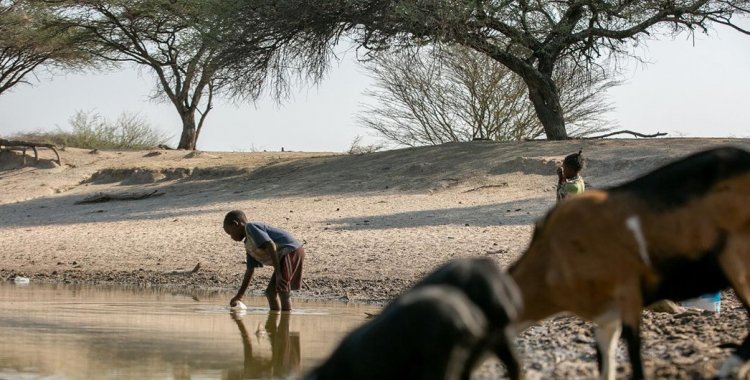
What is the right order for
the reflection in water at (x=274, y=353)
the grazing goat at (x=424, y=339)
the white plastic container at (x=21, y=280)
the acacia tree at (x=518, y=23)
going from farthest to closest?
the acacia tree at (x=518, y=23), the white plastic container at (x=21, y=280), the reflection in water at (x=274, y=353), the grazing goat at (x=424, y=339)

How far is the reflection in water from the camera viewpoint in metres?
7.71

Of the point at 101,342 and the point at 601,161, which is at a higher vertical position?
the point at 601,161

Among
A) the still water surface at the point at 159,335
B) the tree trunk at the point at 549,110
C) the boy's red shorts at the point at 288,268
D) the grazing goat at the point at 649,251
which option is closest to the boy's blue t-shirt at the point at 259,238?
the boy's red shorts at the point at 288,268

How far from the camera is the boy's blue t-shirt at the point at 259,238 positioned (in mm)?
10914

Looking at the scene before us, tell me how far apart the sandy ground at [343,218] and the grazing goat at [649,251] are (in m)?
0.72

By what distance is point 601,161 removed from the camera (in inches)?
842

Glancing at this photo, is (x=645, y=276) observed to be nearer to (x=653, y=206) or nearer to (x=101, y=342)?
(x=653, y=206)

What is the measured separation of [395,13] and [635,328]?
18.0m

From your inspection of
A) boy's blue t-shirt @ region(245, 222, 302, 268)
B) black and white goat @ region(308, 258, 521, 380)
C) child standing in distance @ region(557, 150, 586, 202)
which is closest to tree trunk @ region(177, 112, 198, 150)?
boy's blue t-shirt @ region(245, 222, 302, 268)

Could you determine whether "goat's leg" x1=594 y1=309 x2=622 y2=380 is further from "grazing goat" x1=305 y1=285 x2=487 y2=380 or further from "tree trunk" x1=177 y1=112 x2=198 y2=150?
"tree trunk" x1=177 y1=112 x2=198 y2=150

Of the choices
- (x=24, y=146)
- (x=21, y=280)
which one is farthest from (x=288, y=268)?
(x=24, y=146)

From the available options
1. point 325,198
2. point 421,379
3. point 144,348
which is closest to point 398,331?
point 421,379

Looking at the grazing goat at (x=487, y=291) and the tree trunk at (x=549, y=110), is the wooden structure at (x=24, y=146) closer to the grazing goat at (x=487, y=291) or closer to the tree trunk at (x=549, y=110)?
the tree trunk at (x=549, y=110)

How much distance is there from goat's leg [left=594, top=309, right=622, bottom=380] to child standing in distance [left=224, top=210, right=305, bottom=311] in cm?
574
